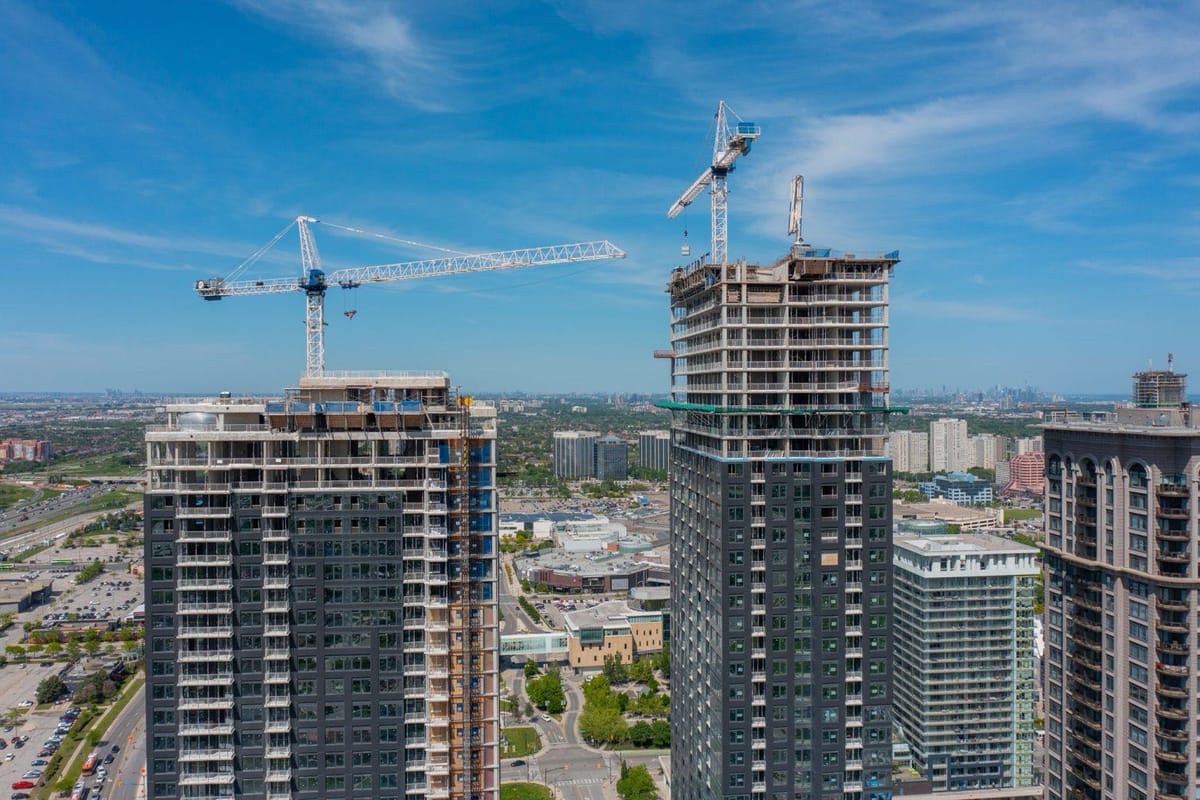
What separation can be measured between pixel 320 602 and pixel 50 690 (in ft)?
296

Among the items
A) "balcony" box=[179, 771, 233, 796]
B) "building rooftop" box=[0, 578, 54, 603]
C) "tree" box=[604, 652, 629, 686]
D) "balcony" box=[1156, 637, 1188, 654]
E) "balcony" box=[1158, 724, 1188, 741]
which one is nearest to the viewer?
"balcony" box=[1158, 724, 1188, 741]

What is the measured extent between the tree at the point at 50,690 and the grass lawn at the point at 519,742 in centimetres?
6030

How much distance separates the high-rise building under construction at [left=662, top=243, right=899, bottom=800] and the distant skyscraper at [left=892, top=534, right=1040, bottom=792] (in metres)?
34.5

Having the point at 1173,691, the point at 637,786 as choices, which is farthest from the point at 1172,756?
the point at 637,786

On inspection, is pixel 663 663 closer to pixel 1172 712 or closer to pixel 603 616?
pixel 603 616

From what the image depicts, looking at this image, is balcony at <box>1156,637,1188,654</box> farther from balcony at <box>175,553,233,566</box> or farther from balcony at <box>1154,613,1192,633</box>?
balcony at <box>175,553,233,566</box>

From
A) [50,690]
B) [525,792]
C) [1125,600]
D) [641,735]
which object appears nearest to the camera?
[1125,600]

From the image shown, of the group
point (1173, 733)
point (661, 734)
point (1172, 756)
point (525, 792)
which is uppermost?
point (1173, 733)

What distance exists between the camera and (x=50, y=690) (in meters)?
108

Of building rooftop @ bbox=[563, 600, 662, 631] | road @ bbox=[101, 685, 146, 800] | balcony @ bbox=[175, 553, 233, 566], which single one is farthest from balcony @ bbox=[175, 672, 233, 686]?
building rooftop @ bbox=[563, 600, 662, 631]

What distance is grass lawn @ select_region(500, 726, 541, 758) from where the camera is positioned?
93562 millimetres

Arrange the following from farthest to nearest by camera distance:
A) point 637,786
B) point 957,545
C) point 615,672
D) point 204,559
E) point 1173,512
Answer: point 615,672 < point 957,545 < point 637,786 < point 204,559 < point 1173,512

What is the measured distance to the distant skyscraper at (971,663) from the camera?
76.8 meters

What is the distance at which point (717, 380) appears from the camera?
4791 cm
